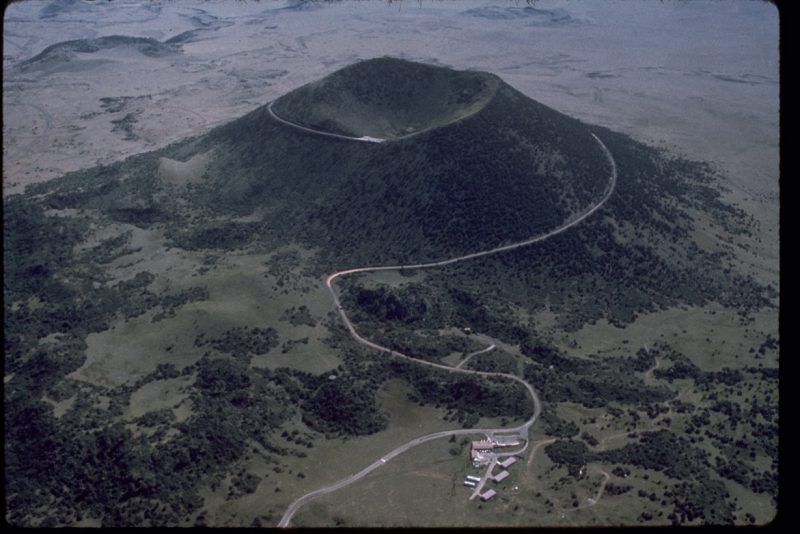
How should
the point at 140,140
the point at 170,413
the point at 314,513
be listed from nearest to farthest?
the point at 314,513
the point at 170,413
the point at 140,140

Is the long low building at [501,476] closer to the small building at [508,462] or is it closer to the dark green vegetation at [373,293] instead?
the small building at [508,462]

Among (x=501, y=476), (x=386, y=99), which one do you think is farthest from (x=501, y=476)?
(x=386, y=99)

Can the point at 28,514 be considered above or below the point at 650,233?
below

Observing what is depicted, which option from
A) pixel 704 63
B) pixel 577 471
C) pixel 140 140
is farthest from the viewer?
pixel 704 63

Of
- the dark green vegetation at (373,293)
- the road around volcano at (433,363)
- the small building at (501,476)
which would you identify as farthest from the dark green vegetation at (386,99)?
the small building at (501,476)

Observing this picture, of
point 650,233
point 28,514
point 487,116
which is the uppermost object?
point 487,116

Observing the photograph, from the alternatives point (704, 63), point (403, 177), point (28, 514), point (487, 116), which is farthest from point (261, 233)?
point (704, 63)

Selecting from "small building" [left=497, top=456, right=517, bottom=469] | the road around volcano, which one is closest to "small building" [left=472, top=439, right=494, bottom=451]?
the road around volcano

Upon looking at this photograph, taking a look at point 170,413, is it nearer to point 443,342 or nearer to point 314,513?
point 314,513
